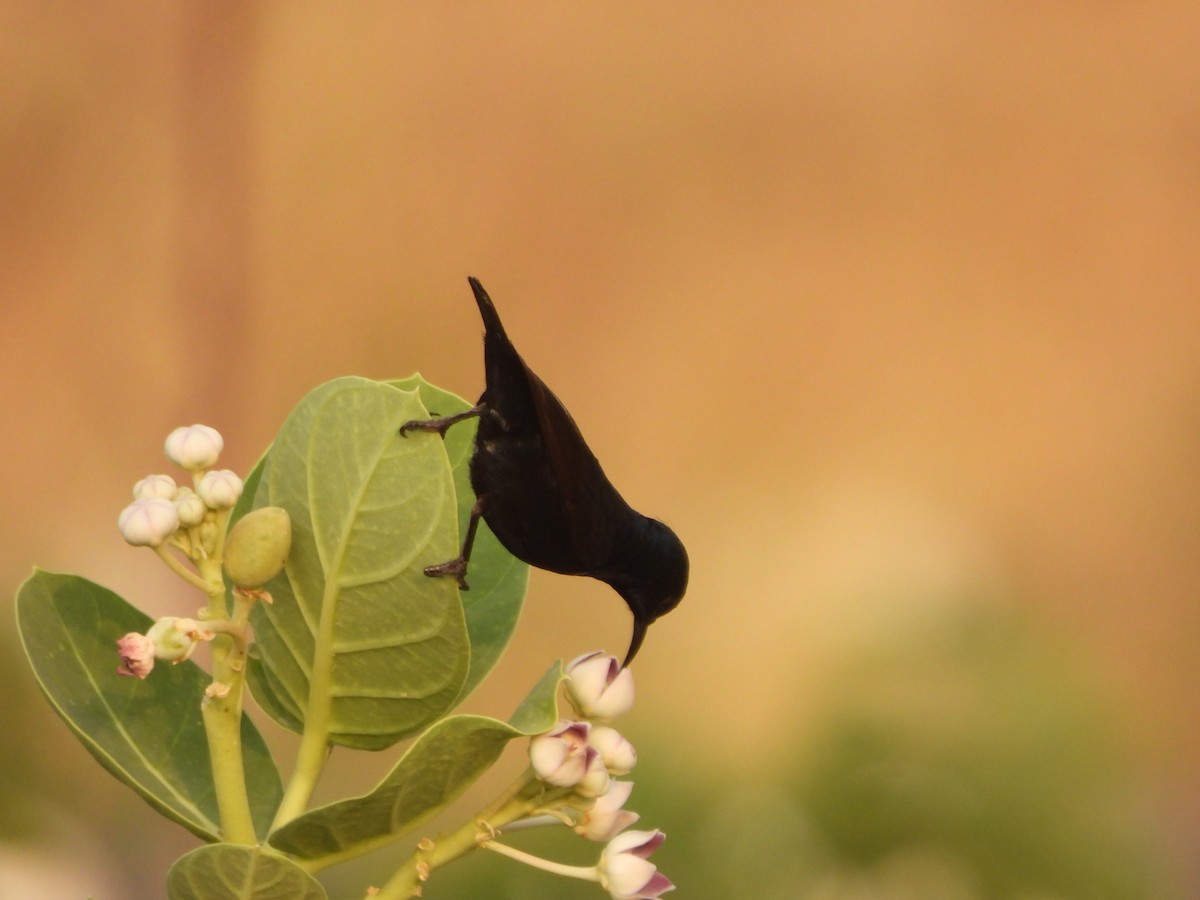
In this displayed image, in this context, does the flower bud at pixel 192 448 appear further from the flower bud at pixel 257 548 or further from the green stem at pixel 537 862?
the green stem at pixel 537 862

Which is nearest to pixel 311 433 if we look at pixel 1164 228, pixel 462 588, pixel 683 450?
pixel 462 588

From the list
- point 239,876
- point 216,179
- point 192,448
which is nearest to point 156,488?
point 192,448

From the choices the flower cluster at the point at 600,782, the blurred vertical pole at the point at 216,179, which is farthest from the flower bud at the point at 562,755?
the blurred vertical pole at the point at 216,179

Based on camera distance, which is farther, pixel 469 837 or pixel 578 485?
pixel 578 485

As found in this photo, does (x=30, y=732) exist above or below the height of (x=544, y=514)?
below

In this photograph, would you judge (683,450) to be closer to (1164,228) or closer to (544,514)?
(1164,228)

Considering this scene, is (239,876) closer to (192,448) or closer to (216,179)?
(192,448)
